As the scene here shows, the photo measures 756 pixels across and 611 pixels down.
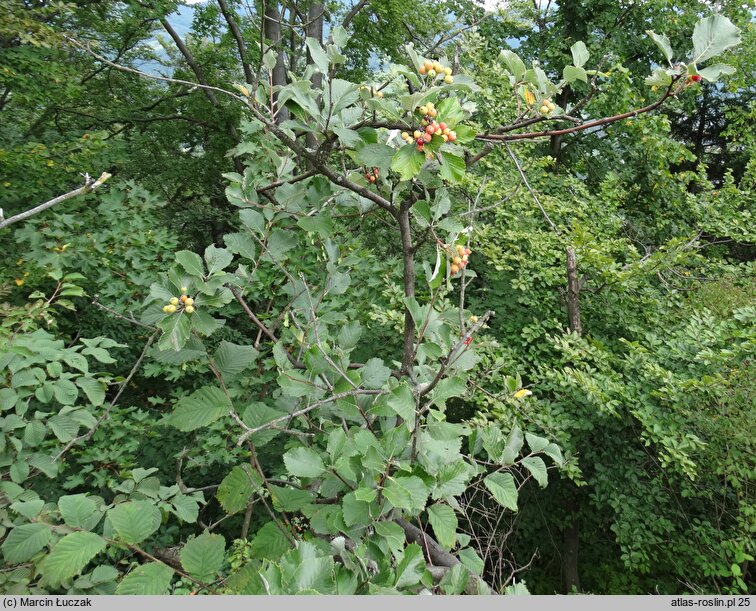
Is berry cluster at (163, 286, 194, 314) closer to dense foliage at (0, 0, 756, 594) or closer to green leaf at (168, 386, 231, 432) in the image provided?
dense foliage at (0, 0, 756, 594)

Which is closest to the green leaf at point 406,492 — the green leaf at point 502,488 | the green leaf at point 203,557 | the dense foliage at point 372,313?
the dense foliage at point 372,313

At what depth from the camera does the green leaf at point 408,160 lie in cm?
113

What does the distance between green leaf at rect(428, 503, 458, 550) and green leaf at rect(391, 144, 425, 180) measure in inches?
29.5

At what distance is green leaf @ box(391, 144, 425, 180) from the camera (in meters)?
1.13

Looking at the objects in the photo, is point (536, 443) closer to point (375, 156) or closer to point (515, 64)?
point (375, 156)

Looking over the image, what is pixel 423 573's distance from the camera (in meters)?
0.95

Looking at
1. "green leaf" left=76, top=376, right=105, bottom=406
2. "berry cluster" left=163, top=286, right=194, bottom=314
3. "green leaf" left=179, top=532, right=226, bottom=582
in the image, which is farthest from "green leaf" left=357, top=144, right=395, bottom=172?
"green leaf" left=76, top=376, right=105, bottom=406

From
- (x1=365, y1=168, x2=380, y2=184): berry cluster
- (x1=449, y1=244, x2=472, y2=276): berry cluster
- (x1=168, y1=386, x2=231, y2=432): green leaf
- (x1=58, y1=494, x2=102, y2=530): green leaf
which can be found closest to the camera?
(x1=58, y1=494, x2=102, y2=530): green leaf

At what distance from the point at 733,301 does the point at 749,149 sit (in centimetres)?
373

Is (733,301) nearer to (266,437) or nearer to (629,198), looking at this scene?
(629,198)

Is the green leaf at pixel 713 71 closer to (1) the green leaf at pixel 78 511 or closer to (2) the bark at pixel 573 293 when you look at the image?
(1) the green leaf at pixel 78 511

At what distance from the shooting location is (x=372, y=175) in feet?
5.12

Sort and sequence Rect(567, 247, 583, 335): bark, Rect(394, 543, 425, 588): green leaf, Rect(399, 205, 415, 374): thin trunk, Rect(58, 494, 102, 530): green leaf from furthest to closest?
Rect(567, 247, 583, 335): bark → Rect(399, 205, 415, 374): thin trunk → Rect(58, 494, 102, 530): green leaf → Rect(394, 543, 425, 588): green leaf

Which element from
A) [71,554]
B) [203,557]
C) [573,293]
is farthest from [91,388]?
[573,293]
